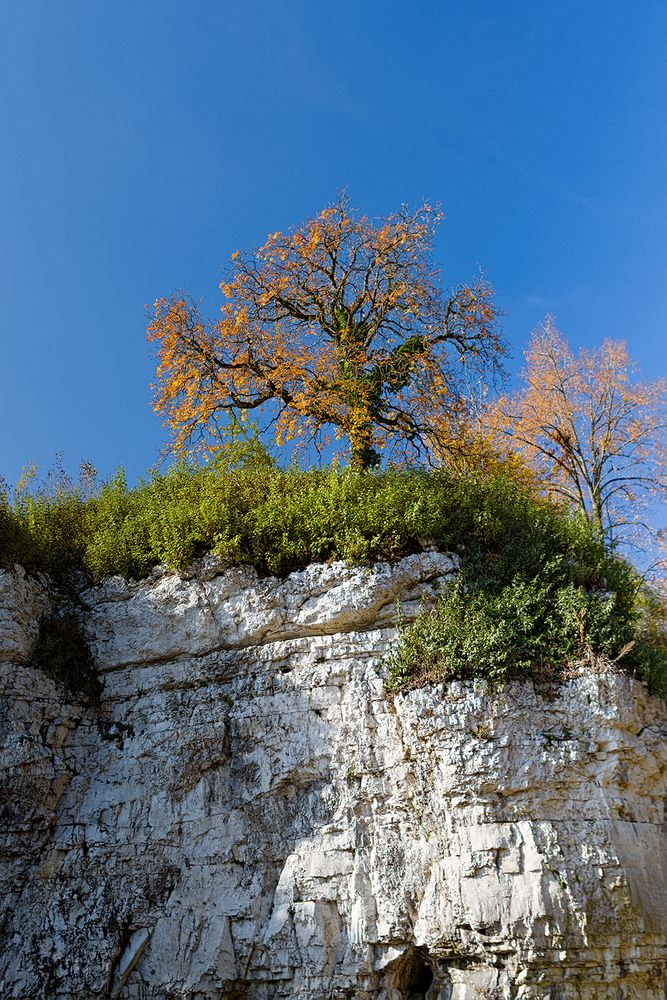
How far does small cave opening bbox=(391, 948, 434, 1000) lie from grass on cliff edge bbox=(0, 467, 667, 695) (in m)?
2.98

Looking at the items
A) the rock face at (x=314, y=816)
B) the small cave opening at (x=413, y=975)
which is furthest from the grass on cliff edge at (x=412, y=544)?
the small cave opening at (x=413, y=975)

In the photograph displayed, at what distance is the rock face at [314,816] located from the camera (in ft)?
28.5

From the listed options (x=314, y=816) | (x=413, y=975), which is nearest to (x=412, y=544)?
(x=314, y=816)

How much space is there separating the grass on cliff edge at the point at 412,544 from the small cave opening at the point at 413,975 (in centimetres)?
298

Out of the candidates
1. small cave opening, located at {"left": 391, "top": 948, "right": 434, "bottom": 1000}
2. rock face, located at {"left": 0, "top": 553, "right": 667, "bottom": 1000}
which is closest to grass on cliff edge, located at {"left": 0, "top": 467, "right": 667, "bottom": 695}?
rock face, located at {"left": 0, "top": 553, "right": 667, "bottom": 1000}

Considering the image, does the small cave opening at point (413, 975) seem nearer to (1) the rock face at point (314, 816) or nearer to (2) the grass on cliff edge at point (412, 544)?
(1) the rock face at point (314, 816)

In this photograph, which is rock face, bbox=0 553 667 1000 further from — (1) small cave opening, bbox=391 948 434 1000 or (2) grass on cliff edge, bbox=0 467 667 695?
(2) grass on cliff edge, bbox=0 467 667 695

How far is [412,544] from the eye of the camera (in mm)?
11258

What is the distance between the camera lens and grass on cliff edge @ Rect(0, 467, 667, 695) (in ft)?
32.8

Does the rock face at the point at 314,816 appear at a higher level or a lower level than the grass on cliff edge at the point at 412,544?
lower

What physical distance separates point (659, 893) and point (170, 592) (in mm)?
7194

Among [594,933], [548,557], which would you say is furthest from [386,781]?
[548,557]

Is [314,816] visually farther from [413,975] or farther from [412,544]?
[412,544]

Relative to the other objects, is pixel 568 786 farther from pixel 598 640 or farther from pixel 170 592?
pixel 170 592
